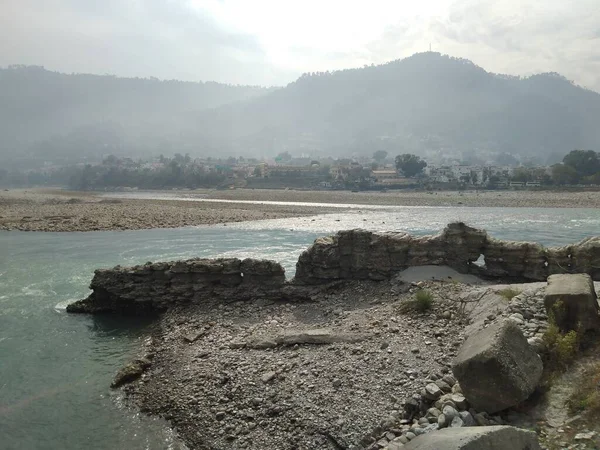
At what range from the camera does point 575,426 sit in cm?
641

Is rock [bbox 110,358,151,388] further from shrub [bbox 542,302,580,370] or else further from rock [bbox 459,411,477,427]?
shrub [bbox 542,302,580,370]

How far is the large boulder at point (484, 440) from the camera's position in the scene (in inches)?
206

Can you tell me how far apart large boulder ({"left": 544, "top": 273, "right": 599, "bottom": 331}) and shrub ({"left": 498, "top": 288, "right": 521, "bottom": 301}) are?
1.62m

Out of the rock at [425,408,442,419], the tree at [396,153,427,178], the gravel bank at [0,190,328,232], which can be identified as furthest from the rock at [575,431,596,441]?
the tree at [396,153,427,178]

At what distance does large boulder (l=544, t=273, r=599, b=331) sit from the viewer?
8.57m

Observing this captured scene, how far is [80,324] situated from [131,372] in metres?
5.74

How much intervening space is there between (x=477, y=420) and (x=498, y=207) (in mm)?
66378

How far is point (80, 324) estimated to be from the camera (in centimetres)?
1625

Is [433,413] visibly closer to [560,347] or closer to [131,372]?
[560,347]

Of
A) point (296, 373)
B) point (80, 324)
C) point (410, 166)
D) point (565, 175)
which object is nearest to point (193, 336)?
point (296, 373)

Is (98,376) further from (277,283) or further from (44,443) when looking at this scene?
(277,283)

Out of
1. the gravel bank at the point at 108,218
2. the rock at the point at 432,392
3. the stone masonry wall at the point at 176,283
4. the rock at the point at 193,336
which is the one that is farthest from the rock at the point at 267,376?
the gravel bank at the point at 108,218

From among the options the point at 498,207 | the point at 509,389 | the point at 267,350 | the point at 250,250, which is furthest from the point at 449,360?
the point at 498,207

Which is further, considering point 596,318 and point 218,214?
point 218,214
